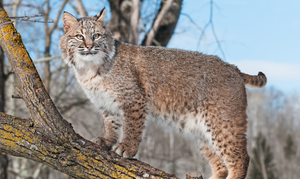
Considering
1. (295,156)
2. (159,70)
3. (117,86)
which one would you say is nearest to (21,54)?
(117,86)

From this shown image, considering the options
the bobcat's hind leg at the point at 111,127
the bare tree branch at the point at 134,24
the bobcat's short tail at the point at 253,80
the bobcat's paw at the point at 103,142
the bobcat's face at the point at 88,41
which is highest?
the bare tree branch at the point at 134,24

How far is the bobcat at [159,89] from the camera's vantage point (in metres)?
4.16

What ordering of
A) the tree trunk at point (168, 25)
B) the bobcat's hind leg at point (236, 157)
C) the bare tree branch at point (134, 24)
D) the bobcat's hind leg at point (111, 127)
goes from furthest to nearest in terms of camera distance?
the tree trunk at point (168, 25) → the bare tree branch at point (134, 24) → the bobcat's hind leg at point (111, 127) → the bobcat's hind leg at point (236, 157)

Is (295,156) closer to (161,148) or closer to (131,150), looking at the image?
(161,148)

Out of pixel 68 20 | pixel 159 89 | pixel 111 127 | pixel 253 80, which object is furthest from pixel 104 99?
pixel 253 80

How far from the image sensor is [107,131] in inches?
182

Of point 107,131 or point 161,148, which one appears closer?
point 107,131

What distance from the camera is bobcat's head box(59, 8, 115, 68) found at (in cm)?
398

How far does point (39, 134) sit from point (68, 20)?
1859 mm

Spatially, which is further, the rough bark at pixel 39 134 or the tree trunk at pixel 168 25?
the tree trunk at pixel 168 25

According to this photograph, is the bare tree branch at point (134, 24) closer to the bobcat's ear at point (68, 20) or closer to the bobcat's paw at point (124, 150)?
the bobcat's ear at point (68, 20)

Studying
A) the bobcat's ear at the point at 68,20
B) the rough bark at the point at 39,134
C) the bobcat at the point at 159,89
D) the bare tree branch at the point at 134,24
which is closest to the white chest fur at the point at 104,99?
the bobcat at the point at 159,89

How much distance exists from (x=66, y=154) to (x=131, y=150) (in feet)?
3.36

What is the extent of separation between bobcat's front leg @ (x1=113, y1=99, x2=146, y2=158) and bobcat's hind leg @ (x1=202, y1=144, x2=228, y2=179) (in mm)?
1358
